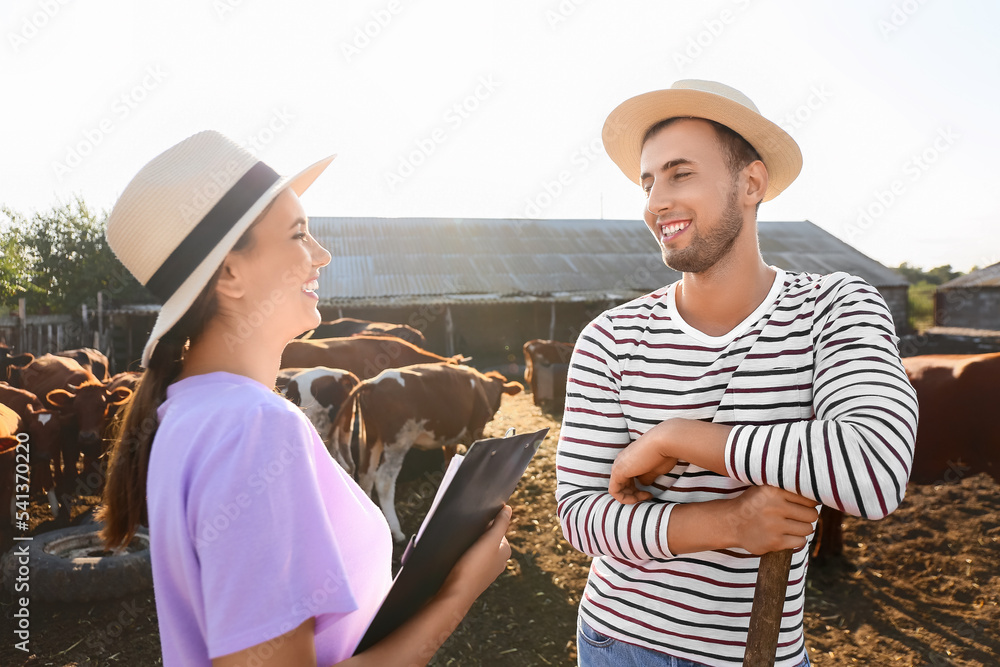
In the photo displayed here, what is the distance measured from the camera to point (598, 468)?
5.03ft

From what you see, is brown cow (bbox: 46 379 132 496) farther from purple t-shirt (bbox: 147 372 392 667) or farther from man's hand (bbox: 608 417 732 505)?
man's hand (bbox: 608 417 732 505)

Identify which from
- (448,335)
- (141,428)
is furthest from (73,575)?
(448,335)

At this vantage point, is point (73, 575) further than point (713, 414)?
Yes

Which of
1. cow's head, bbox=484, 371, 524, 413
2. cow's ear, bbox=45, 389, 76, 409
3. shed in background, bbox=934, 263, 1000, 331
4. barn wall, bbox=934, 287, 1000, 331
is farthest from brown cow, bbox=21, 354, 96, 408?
barn wall, bbox=934, 287, 1000, 331

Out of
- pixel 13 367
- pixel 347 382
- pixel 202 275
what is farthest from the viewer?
pixel 13 367

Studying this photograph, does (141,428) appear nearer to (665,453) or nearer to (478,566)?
(478,566)

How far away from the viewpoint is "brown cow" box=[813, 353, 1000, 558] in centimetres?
500

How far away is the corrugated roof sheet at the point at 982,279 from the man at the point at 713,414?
26042mm

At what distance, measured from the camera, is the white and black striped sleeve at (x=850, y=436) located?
1.10 metres

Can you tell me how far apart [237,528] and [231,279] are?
517 millimetres

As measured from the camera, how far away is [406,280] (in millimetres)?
18938

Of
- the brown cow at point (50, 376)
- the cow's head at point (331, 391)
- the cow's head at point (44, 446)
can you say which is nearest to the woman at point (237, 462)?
the cow's head at point (331, 391)

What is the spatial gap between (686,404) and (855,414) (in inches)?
16.7

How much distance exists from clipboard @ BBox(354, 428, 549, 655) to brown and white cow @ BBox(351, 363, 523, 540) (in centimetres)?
493
